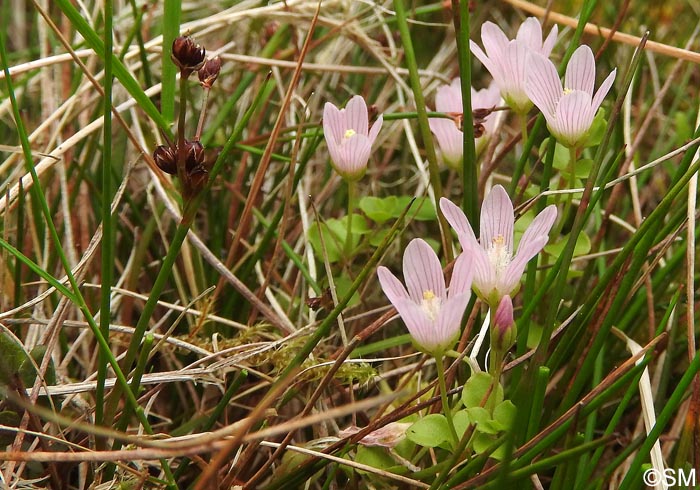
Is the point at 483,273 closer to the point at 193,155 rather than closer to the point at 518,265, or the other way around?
the point at 518,265

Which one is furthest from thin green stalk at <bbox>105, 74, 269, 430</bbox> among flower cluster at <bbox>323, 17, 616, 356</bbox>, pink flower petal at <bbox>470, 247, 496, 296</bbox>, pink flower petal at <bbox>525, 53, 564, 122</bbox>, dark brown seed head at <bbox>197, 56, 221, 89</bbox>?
pink flower petal at <bbox>525, 53, 564, 122</bbox>

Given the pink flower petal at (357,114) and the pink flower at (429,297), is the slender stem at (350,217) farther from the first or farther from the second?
the pink flower at (429,297)

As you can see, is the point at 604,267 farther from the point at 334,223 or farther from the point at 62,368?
the point at 62,368

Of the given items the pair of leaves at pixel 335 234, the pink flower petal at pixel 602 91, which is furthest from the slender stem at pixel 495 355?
the pair of leaves at pixel 335 234

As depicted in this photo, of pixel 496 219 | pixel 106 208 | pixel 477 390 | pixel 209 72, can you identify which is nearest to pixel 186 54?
pixel 209 72

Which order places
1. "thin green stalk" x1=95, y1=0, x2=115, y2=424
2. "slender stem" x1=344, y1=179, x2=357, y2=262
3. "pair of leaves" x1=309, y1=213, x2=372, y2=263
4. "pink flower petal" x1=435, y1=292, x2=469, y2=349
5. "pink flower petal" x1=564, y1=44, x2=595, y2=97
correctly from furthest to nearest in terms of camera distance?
"pair of leaves" x1=309, y1=213, x2=372, y2=263 < "slender stem" x1=344, y1=179, x2=357, y2=262 < "pink flower petal" x1=564, y1=44, x2=595, y2=97 < "thin green stalk" x1=95, y1=0, x2=115, y2=424 < "pink flower petal" x1=435, y1=292, x2=469, y2=349

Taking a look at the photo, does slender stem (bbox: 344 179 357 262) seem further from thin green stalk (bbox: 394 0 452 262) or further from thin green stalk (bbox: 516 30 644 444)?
thin green stalk (bbox: 516 30 644 444)
